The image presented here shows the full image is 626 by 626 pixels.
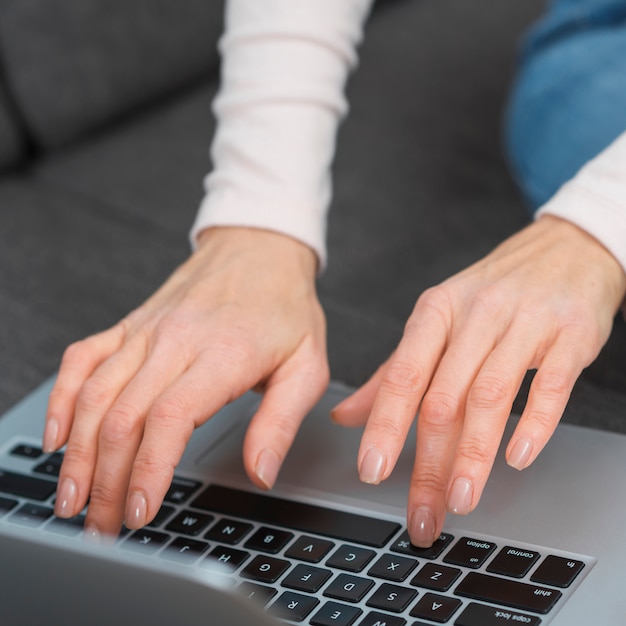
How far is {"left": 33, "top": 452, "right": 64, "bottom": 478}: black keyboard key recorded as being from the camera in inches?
23.6

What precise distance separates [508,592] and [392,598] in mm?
53

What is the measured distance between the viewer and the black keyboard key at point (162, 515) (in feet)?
1.81

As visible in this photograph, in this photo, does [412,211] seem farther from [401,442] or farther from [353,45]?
[401,442]

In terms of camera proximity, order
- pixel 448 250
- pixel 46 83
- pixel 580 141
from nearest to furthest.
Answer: pixel 580 141 → pixel 448 250 → pixel 46 83

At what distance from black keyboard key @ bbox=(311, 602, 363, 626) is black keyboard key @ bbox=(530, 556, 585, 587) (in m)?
0.08

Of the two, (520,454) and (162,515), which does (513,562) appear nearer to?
(520,454)

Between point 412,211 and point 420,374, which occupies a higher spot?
point 420,374

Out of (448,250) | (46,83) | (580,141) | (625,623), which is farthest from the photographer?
(46,83)

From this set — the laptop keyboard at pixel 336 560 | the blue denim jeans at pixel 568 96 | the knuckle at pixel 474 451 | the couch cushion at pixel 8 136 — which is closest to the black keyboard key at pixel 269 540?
the laptop keyboard at pixel 336 560

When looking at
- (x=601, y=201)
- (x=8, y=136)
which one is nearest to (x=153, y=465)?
(x=601, y=201)

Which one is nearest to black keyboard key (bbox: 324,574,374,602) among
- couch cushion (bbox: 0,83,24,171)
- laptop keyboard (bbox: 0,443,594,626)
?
laptop keyboard (bbox: 0,443,594,626)

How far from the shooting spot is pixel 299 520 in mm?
530

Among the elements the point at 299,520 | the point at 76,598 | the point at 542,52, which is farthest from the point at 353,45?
the point at 76,598

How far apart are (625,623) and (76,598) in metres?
0.25
